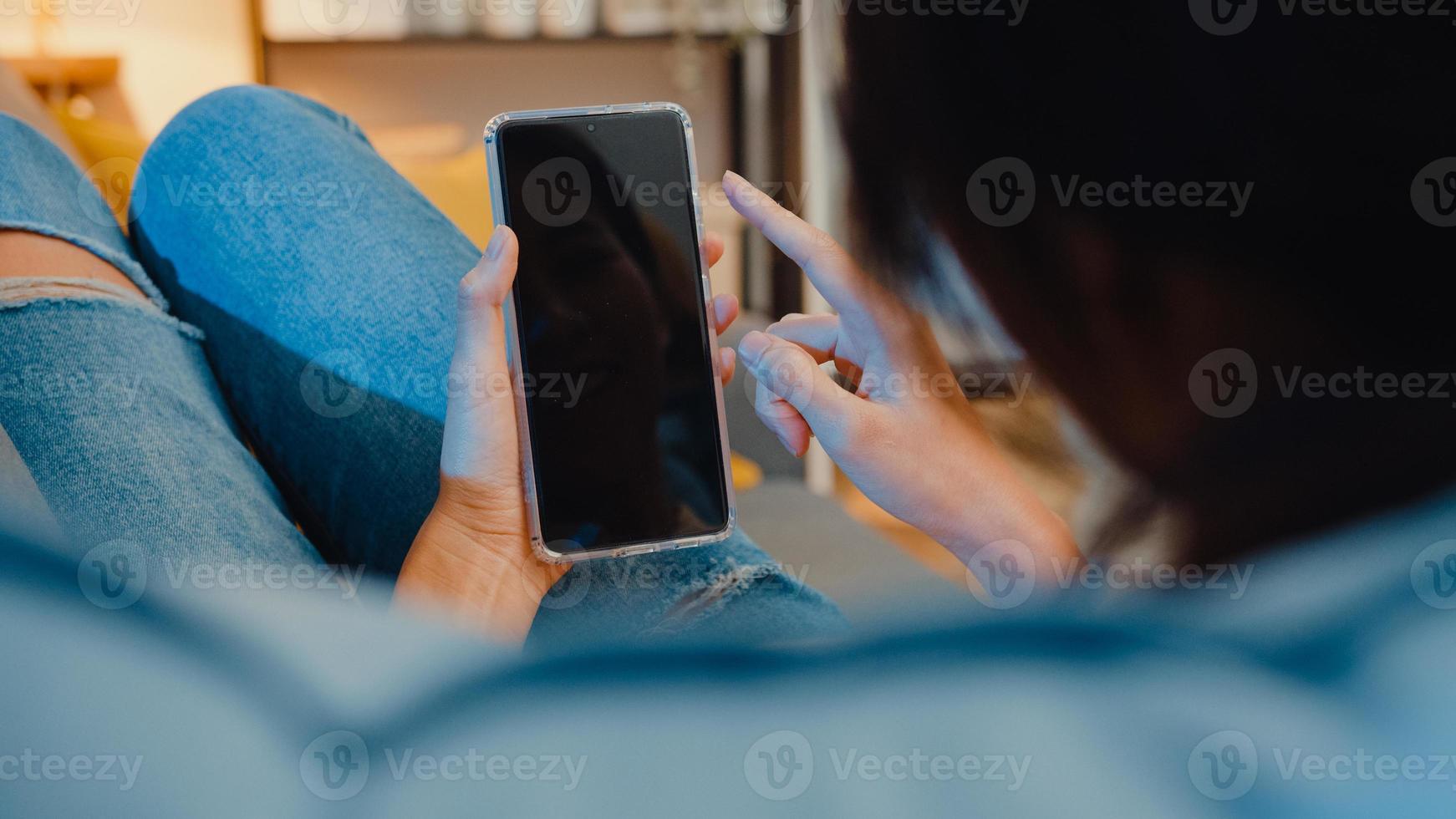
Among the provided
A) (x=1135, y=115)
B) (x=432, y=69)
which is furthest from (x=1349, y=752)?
(x=432, y=69)

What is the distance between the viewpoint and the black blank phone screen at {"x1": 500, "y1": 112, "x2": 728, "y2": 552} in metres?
0.50

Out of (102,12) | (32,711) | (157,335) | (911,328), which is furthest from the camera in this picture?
(102,12)

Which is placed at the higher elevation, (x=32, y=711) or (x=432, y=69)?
(x=32, y=711)

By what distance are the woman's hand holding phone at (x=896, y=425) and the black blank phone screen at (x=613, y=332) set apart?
2.1 inches

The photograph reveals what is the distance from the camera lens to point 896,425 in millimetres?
450

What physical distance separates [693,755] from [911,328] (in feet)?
0.70

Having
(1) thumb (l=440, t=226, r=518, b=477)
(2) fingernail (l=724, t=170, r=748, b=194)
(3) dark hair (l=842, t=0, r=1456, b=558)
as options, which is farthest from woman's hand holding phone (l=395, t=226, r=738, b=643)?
(3) dark hair (l=842, t=0, r=1456, b=558)

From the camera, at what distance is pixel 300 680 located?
204mm

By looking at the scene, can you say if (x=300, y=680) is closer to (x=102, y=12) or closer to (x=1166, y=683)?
(x=1166, y=683)

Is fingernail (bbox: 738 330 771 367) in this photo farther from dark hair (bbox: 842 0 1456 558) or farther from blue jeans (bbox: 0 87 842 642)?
dark hair (bbox: 842 0 1456 558)

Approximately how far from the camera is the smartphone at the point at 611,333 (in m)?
0.50

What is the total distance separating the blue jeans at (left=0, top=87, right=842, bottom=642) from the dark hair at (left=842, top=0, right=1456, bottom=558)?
29 centimetres

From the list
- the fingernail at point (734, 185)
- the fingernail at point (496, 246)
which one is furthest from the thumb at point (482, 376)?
the fingernail at point (734, 185)

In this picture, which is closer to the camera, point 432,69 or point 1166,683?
point 1166,683
